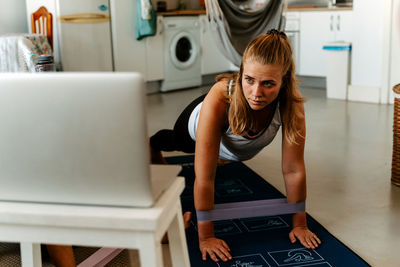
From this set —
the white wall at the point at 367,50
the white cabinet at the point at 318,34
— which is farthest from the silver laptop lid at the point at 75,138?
the white cabinet at the point at 318,34

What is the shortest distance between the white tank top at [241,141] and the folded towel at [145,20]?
316cm

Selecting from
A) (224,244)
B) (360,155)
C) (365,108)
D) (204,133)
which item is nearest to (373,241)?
(224,244)

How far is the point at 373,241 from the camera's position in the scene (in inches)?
68.7

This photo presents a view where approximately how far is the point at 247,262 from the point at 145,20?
3784 mm

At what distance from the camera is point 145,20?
4941 millimetres

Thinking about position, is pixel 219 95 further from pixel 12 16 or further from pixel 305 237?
pixel 12 16

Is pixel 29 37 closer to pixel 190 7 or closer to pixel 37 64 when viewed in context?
pixel 37 64

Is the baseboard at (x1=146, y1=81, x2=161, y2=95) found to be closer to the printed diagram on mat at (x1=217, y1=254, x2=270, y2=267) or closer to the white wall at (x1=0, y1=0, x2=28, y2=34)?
the white wall at (x1=0, y1=0, x2=28, y2=34)

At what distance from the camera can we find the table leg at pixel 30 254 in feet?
3.49

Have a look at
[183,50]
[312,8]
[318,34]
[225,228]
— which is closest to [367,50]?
[318,34]

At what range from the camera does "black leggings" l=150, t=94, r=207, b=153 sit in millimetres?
2077

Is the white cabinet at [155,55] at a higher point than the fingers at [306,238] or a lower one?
higher

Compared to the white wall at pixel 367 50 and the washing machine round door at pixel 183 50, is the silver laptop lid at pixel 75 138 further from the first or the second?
the washing machine round door at pixel 183 50

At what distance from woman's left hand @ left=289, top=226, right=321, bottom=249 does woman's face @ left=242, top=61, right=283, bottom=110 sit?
523mm
